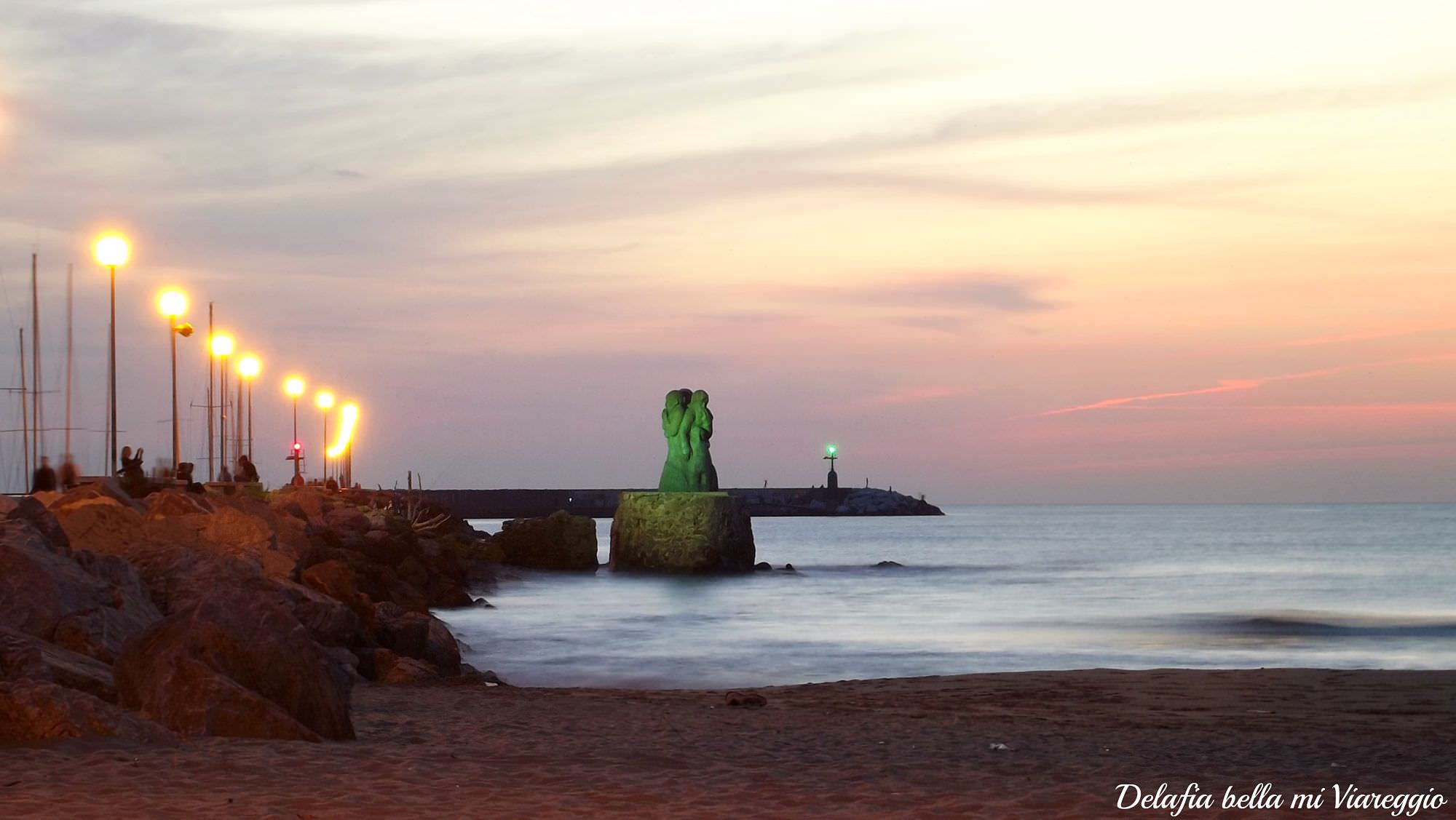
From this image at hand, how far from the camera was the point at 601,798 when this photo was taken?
6.48 meters

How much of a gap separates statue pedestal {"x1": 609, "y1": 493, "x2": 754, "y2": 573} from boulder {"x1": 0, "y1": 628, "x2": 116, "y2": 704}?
1132 inches

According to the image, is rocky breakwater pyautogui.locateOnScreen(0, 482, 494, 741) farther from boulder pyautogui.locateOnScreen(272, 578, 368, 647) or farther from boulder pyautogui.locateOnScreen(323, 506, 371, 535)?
boulder pyautogui.locateOnScreen(323, 506, 371, 535)

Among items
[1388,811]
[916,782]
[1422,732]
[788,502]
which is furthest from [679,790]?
[788,502]

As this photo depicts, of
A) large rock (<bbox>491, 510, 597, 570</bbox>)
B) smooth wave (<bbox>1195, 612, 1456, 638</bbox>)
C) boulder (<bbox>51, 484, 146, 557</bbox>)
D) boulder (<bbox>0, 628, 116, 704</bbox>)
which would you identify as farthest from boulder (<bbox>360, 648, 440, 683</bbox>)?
large rock (<bbox>491, 510, 597, 570</bbox>)

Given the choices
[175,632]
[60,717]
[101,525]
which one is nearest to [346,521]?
[101,525]

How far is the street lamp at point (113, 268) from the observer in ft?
58.2

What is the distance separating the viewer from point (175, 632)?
791cm

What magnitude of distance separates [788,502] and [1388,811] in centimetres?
14483

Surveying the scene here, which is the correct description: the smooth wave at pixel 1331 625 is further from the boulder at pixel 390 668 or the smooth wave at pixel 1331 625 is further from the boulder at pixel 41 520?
the boulder at pixel 41 520

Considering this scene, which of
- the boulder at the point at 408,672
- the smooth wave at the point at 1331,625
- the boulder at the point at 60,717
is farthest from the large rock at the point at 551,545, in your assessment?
the boulder at the point at 60,717

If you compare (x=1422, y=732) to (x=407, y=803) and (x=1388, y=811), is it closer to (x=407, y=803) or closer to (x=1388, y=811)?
(x=1388, y=811)

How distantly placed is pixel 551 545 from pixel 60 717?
32229 millimetres

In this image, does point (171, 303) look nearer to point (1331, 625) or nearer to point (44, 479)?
point (44, 479)

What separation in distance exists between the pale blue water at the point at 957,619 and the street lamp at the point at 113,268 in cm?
541
